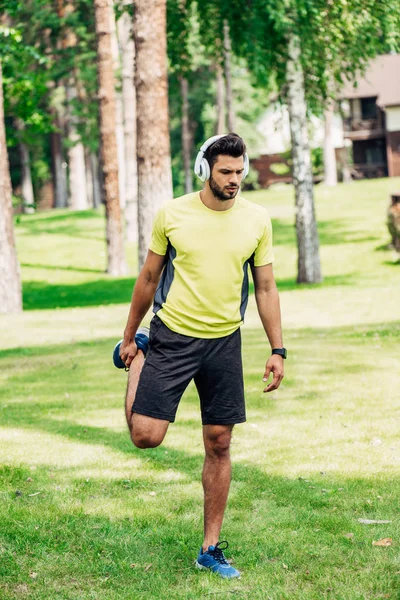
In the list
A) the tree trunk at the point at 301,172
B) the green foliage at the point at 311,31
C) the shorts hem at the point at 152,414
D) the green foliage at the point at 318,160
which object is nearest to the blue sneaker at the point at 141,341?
the shorts hem at the point at 152,414

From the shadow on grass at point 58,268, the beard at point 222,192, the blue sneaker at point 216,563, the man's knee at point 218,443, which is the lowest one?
the shadow on grass at point 58,268

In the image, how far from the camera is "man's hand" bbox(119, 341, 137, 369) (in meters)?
5.55

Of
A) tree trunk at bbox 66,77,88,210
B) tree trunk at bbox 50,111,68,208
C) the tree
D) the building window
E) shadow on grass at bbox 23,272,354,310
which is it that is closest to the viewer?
the tree

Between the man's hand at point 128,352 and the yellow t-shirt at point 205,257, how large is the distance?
0.33m

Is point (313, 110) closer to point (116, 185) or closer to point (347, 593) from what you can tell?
point (116, 185)

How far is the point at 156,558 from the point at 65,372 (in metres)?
7.36

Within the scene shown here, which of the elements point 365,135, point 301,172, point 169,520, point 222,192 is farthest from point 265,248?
point 365,135

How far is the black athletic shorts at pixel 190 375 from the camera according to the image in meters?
5.27

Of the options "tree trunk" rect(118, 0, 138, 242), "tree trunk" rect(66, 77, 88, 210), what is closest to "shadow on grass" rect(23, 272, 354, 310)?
"tree trunk" rect(118, 0, 138, 242)

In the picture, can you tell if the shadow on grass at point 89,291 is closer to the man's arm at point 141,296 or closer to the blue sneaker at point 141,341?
the blue sneaker at point 141,341

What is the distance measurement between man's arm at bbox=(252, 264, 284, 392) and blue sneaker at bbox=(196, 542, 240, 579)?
93 centimetres

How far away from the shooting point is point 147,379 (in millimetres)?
5316

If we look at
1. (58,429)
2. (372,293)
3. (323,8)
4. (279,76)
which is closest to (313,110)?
(279,76)

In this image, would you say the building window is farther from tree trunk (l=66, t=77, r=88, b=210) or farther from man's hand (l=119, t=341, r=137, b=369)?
man's hand (l=119, t=341, r=137, b=369)
